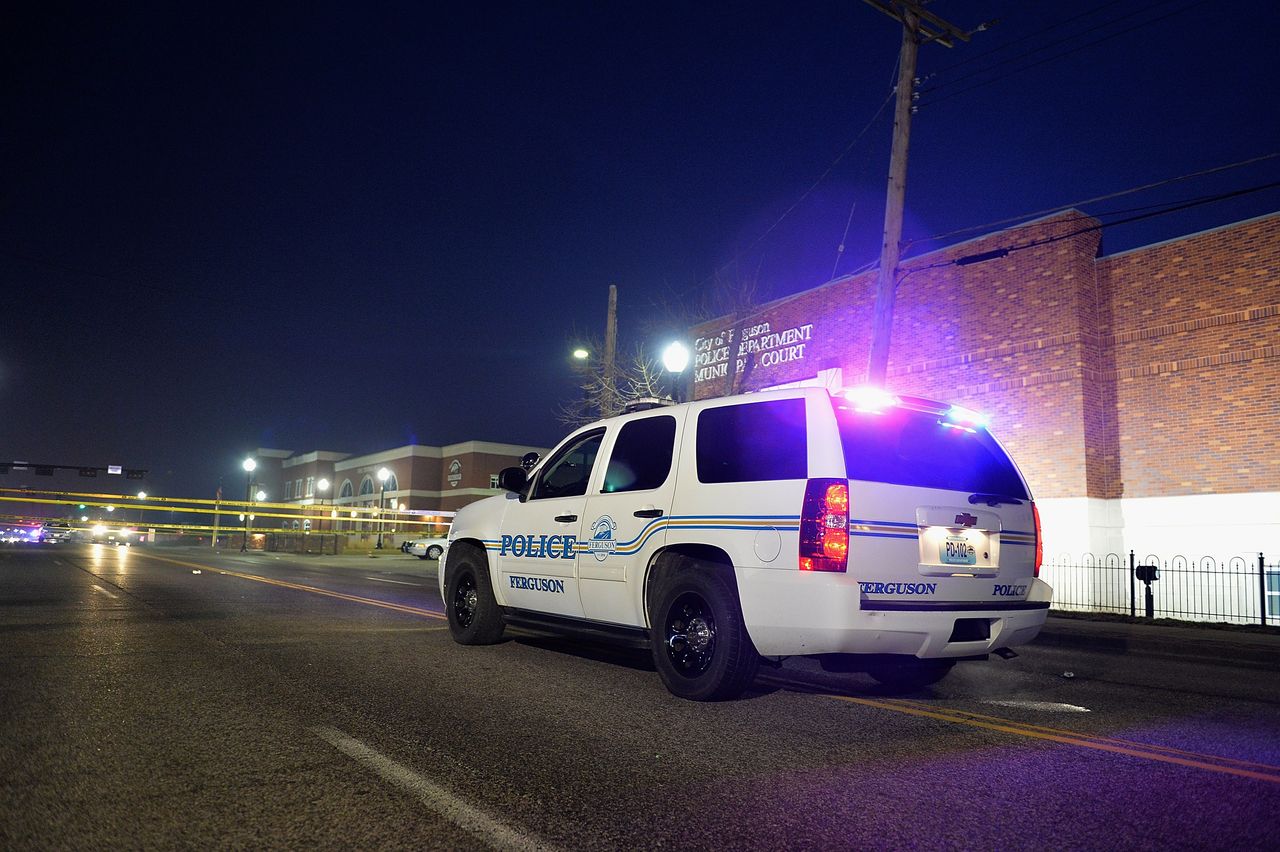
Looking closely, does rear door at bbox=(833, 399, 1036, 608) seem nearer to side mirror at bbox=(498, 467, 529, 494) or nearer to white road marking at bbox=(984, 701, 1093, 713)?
white road marking at bbox=(984, 701, 1093, 713)

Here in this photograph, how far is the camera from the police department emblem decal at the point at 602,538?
6.85 m

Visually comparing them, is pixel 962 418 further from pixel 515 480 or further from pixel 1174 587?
pixel 1174 587

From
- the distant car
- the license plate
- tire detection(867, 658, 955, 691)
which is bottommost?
the distant car

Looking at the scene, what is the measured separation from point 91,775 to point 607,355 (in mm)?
22700

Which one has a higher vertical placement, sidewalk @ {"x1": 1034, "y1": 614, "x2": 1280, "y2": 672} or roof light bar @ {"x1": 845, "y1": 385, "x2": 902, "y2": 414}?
roof light bar @ {"x1": 845, "y1": 385, "x2": 902, "y2": 414}

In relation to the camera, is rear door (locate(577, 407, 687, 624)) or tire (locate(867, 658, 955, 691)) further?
tire (locate(867, 658, 955, 691))

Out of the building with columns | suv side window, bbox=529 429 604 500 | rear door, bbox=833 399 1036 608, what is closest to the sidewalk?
rear door, bbox=833 399 1036 608

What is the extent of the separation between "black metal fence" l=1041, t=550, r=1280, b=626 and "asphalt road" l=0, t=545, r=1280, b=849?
1181 centimetres

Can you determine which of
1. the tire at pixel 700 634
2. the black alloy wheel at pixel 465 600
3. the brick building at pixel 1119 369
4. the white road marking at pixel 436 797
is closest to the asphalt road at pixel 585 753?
the white road marking at pixel 436 797

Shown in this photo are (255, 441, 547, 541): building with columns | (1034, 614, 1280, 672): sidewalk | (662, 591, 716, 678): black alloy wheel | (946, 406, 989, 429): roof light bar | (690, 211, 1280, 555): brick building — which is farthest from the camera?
(255, 441, 547, 541): building with columns

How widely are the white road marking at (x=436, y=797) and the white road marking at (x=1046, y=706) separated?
4.01 metres

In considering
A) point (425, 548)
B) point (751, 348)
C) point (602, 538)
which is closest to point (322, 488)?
point (425, 548)

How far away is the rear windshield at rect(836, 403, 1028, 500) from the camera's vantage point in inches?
225

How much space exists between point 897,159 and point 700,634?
13.4 metres
